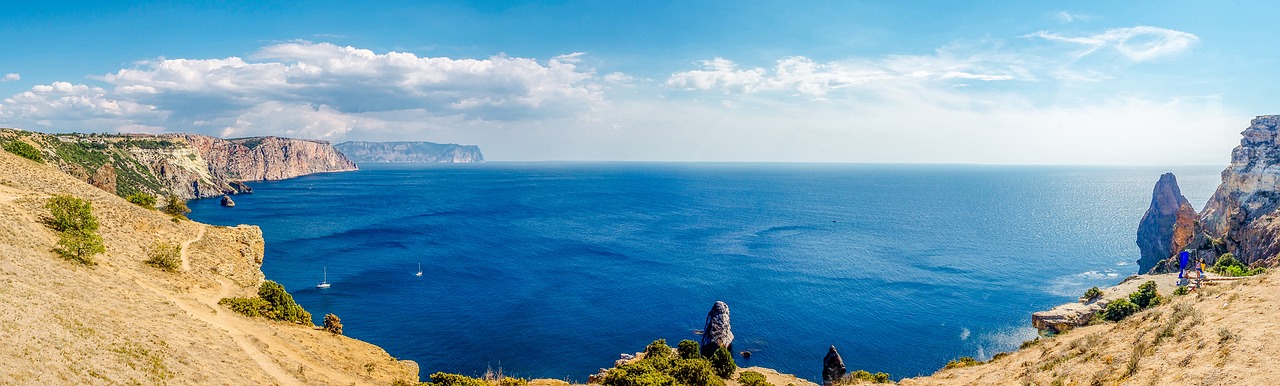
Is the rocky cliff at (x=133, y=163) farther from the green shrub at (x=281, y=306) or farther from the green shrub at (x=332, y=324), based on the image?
the green shrub at (x=332, y=324)

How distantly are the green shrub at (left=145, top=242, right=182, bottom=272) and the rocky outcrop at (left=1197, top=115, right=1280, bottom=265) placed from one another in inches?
3856

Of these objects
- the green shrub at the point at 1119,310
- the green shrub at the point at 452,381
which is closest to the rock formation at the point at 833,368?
the green shrub at the point at 1119,310

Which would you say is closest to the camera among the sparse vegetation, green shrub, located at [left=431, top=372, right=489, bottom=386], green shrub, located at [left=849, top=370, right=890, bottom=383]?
green shrub, located at [left=431, top=372, right=489, bottom=386]

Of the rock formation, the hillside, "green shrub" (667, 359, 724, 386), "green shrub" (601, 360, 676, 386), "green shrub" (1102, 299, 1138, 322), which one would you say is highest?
the hillside

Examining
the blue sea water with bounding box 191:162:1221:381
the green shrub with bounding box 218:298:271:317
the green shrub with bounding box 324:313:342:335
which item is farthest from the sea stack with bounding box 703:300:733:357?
the green shrub with bounding box 218:298:271:317

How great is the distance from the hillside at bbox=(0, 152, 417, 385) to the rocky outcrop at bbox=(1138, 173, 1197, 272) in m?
115

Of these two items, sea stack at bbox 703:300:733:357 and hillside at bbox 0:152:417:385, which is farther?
sea stack at bbox 703:300:733:357

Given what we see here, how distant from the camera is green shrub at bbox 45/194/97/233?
37.7 meters

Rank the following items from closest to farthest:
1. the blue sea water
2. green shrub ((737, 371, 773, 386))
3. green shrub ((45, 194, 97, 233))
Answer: green shrub ((737, 371, 773, 386)) → green shrub ((45, 194, 97, 233)) → the blue sea water

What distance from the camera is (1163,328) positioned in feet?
85.5

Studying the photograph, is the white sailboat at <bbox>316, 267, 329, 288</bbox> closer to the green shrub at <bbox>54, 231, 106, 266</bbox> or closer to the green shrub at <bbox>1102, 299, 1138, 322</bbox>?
the green shrub at <bbox>54, 231, 106, 266</bbox>

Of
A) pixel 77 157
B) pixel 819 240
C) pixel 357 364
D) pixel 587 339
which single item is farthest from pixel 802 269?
pixel 77 157

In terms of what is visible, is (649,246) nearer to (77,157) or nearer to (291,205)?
(291,205)

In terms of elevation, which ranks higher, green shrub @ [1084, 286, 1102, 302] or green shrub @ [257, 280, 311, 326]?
green shrub @ [257, 280, 311, 326]
